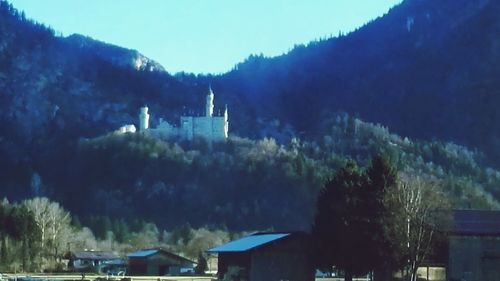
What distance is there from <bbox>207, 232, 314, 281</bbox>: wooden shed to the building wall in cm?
984

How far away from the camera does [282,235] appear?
5581 cm

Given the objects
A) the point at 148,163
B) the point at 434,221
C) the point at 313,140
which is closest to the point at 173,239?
the point at 148,163

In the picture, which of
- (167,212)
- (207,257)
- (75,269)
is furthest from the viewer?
(167,212)

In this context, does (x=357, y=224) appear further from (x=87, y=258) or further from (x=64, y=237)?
(x=64, y=237)

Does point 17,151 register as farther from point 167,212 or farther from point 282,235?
point 282,235

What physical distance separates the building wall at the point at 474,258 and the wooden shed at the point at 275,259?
984cm

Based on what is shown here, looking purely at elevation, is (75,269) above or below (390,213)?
below

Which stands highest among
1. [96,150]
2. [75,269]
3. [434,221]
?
[96,150]

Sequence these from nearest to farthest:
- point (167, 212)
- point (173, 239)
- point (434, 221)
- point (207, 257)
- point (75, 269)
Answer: point (434, 221)
point (75, 269)
point (207, 257)
point (173, 239)
point (167, 212)

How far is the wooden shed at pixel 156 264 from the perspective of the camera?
3123 inches

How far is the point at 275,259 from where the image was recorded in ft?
181

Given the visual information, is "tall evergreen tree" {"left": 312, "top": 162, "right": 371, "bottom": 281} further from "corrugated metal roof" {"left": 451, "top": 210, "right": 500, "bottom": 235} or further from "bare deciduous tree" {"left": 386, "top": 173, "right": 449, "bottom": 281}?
"corrugated metal roof" {"left": 451, "top": 210, "right": 500, "bottom": 235}

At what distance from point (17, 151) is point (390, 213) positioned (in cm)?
14865

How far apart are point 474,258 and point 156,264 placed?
→ 37.1 meters
